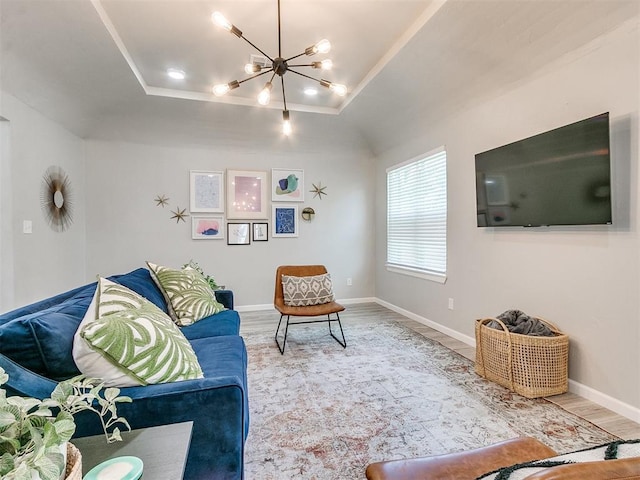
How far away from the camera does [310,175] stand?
16.9 ft

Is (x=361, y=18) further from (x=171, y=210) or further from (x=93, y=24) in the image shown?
(x=171, y=210)

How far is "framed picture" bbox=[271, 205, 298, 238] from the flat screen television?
2.82 metres

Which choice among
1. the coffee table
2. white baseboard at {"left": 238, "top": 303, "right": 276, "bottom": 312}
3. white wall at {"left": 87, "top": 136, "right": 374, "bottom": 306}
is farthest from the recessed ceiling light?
the coffee table

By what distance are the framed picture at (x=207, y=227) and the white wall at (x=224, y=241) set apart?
0.27 feet

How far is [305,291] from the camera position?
134 inches

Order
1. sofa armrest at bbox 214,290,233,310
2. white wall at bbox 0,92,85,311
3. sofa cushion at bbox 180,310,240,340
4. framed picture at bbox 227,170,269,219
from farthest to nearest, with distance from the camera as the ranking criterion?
framed picture at bbox 227,170,269,219 → sofa armrest at bbox 214,290,233,310 → white wall at bbox 0,92,85,311 → sofa cushion at bbox 180,310,240,340

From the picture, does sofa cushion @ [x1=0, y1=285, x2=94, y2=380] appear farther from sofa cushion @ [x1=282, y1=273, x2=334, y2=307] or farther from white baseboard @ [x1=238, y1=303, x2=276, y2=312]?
white baseboard @ [x1=238, y1=303, x2=276, y2=312]

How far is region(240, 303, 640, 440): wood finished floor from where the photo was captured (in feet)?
6.29

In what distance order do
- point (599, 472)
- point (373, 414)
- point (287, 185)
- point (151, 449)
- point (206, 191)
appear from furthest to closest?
point (287, 185) < point (206, 191) < point (373, 414) < point (151, 449) < point (599, 472)

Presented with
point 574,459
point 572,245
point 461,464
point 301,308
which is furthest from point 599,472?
point 301,308

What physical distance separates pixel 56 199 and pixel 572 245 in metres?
4.98

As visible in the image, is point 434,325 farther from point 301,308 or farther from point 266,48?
point 266,48

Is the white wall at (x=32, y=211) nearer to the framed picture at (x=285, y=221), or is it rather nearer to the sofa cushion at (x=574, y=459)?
the framed picture at (x=285, y=221)

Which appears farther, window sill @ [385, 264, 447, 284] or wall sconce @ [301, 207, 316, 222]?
wall sconce @ [301, 207, 316, 222]
